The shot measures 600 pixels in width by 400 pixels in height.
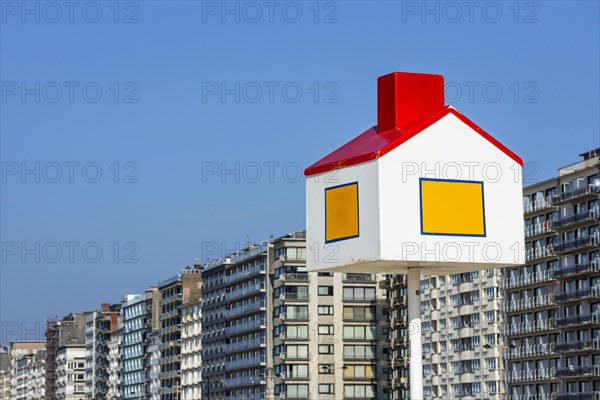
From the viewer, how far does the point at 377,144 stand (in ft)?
71.4

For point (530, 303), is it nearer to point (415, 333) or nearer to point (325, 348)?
point (325, 348)

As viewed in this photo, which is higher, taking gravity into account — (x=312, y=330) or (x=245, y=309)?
(x=245, y=309)

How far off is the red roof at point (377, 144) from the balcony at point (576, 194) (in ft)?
341

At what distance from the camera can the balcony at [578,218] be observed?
124 metres

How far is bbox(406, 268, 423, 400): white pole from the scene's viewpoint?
2230 cm

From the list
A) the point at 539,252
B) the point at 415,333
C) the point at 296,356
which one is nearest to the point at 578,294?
the point at 539,252

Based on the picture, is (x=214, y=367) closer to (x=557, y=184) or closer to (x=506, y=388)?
(x=506, y=388)

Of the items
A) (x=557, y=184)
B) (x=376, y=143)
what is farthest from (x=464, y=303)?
(x=376, y=143)

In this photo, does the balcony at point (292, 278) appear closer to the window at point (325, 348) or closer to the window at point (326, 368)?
the window at point (325, 348)

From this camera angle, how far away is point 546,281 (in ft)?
433

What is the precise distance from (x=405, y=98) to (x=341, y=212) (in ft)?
8.14

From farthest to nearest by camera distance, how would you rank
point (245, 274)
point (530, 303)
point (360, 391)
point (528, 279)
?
point (245, 274) → point (360, 391) → point (528, 279) → point (530, 303)

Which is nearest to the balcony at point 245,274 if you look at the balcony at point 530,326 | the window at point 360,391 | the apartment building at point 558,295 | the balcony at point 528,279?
the window at point 360,391

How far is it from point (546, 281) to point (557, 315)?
12.9 ft
